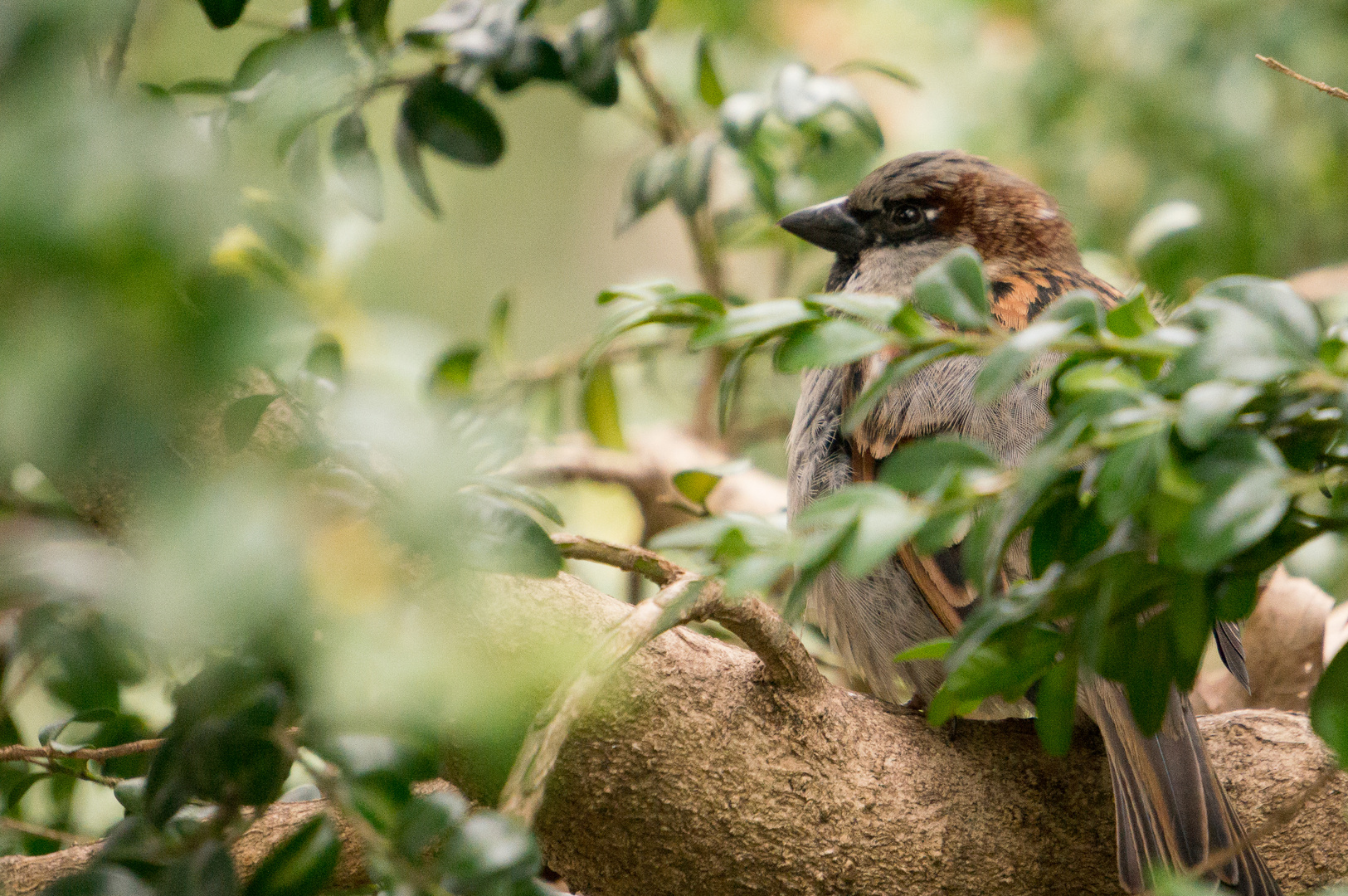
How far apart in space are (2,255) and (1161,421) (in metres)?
0.67

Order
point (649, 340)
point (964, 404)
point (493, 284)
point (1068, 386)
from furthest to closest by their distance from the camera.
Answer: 1. point (493, 284)
2. point (649, 340)
3. point (964, 404)
4. point (1068, 386)

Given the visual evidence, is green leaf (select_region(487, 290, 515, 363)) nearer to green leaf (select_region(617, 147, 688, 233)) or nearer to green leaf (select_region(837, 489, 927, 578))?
green leaf (select_region(617, 147, 688, 233))

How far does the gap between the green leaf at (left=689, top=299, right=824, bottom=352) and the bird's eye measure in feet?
4.04

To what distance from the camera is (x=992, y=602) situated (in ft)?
2.52

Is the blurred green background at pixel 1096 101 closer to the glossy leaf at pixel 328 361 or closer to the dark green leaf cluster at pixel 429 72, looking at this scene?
the dark green leaf cluster at pixel 429 72

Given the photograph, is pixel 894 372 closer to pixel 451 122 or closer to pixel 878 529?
pixel 878 529

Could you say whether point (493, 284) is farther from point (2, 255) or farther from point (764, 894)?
point (2, 255)

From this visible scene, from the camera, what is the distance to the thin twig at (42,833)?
1.24 metres

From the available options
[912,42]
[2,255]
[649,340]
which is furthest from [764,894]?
[912,42]

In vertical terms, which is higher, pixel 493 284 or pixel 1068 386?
pixel 1068 386

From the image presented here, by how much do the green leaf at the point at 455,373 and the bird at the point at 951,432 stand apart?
564mm

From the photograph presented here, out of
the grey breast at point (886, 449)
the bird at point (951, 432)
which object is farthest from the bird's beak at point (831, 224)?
the grey breast at point (886, 449)

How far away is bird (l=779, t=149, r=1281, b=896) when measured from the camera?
4.20 ft

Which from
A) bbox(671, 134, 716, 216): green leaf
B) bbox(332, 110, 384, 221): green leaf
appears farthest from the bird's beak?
bbox(332, 110, 384, 221): green leaf
